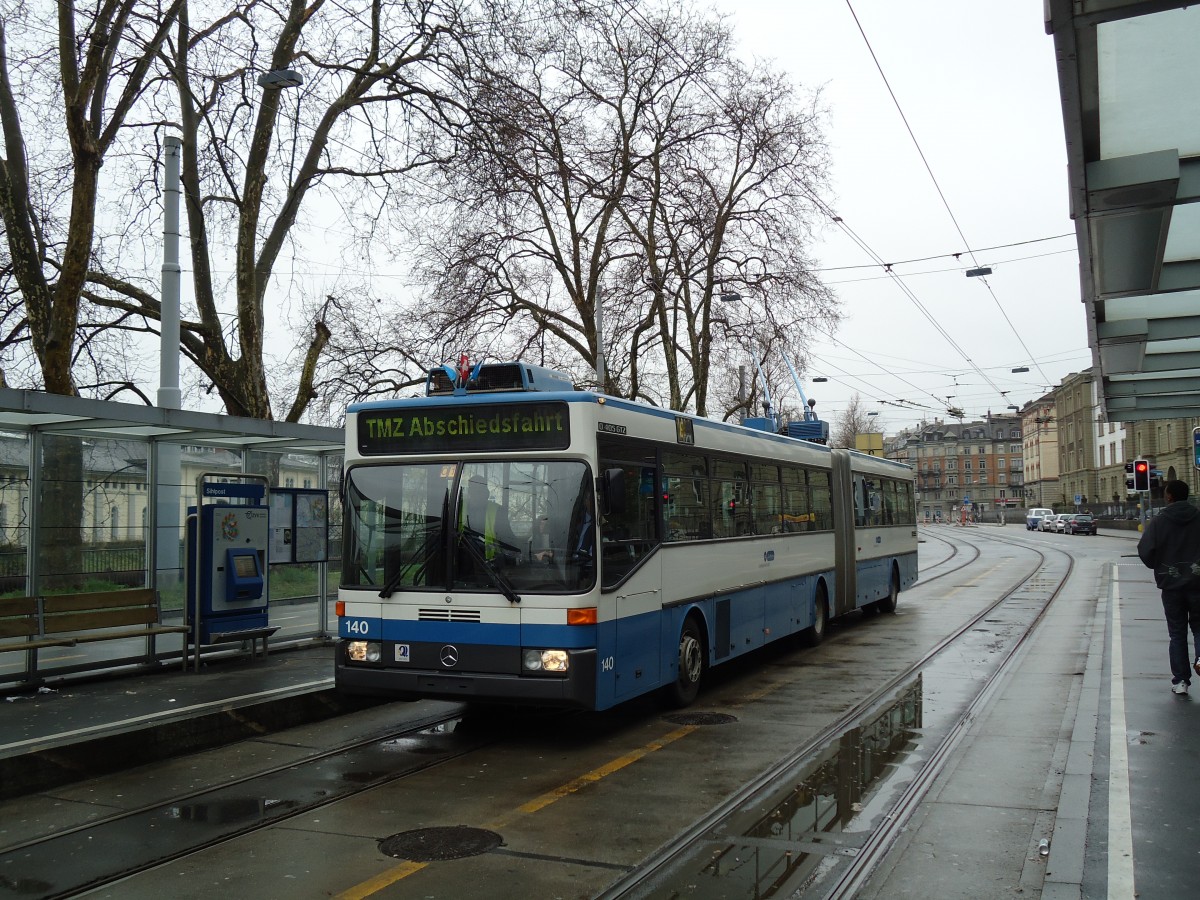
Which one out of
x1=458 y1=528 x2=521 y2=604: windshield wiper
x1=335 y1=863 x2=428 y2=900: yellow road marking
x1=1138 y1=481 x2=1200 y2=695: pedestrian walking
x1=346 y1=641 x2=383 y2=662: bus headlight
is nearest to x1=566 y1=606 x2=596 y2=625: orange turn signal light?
x1=458 y1=528 x2=521 y2=604: windshield wiper

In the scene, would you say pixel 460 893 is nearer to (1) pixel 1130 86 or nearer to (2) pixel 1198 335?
(1) pixel 1130 86

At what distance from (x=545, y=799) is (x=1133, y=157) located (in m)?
6.54

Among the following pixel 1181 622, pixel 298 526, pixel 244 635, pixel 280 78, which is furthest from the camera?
pixel 280 78

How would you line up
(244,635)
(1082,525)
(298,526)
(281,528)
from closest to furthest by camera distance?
(244,635)
(281,528)
(298,526)
(1082,525)

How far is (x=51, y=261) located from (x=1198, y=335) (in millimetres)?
17576

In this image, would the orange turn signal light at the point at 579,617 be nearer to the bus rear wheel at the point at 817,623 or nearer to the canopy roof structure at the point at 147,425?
the canopy roof structure at the point at 147,425

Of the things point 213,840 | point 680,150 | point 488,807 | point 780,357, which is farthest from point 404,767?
point 780,357

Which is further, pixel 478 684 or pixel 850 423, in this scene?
pixel 850 423

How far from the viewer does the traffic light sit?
120 feet

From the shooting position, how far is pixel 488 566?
8.45 metres

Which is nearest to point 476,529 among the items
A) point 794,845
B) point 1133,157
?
point 794,845

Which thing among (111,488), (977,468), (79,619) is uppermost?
(977,468)

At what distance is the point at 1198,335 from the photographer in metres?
13.2

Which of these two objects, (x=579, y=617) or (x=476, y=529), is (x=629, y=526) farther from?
(x=476, y=529)
